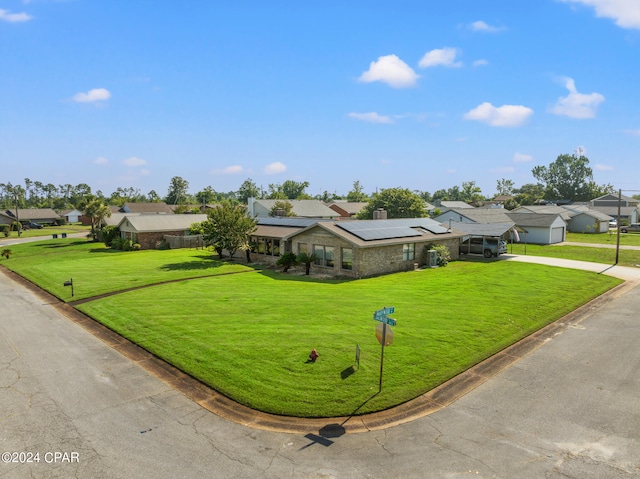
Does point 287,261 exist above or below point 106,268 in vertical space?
above

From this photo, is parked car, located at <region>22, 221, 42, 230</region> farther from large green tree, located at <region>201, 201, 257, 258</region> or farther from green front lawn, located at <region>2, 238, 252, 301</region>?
large green tree, located at <region>201, 201, 257, 258</region>

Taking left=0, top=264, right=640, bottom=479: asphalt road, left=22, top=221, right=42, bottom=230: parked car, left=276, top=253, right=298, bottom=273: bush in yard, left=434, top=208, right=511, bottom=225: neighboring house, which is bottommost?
left=0, top=264, right=640, bottom=479: asphalt road

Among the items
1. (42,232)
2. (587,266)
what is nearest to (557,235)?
(587,266)

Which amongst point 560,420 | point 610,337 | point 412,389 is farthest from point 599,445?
point 610,337

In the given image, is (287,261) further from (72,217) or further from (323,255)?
(72,217)

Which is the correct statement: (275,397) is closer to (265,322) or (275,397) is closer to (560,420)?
(265,322)

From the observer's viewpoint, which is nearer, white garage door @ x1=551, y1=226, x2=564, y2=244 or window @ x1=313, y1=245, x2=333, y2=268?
window @ x1=313, y1=245, x2=333, y2=268

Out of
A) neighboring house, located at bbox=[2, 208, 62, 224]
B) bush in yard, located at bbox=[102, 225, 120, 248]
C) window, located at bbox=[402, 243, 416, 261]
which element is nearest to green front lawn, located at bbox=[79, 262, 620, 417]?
window, located at bbox=[402, 243, 416, 261]
